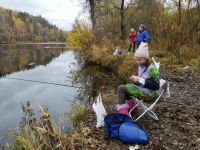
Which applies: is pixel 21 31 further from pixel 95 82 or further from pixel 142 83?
pixel 142 83

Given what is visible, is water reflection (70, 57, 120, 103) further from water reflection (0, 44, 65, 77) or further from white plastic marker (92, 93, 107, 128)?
water reflection (0, 44, 65, 77)

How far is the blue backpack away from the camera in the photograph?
485 cm

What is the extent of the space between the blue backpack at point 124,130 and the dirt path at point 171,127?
10 cm

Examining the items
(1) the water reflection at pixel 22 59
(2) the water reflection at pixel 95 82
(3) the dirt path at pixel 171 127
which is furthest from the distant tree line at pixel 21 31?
(3) the dirt path at pixel 171 127

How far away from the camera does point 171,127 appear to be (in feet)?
18.1

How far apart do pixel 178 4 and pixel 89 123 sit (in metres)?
7.91

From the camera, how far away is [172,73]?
454 inches

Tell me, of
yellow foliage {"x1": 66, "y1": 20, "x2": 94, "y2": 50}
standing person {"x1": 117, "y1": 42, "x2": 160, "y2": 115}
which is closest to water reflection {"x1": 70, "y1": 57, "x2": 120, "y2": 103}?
yellow foliage {"x1": 66, "y1": 20, "x2": 94, "y2": 50}

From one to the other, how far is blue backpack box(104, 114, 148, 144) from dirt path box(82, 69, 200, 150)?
0.32 ft

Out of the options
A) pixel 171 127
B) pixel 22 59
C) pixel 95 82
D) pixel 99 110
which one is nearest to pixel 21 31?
pixel 22 59

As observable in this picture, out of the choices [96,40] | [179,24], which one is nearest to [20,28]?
[96,40]

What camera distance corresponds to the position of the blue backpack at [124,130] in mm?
4852

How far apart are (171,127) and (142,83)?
1042 mm

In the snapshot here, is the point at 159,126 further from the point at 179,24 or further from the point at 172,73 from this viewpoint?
the point at 179,24
